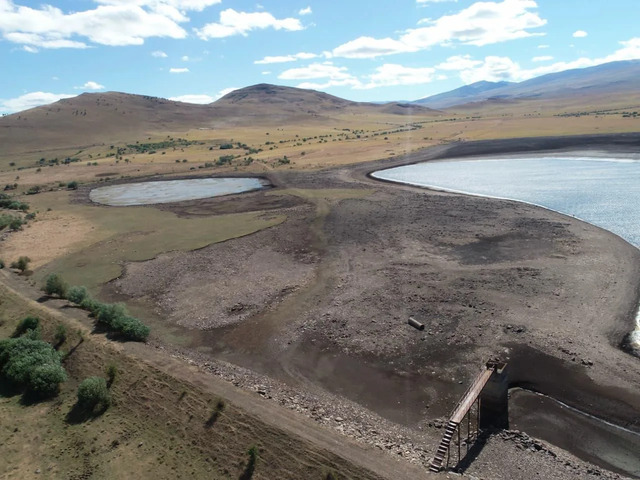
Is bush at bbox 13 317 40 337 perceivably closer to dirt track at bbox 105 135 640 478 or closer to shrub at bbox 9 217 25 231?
dirt track at bbox 105 135 640 478

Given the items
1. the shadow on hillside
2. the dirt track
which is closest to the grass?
the dirt track

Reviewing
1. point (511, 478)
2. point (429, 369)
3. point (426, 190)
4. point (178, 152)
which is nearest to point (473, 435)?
point (511, 478)

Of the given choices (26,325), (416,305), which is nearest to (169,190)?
(26,325)

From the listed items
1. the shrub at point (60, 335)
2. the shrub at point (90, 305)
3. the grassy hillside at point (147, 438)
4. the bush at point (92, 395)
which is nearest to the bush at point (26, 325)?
the shrub at point (60, 335)

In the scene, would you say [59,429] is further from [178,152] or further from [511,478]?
[178,152]

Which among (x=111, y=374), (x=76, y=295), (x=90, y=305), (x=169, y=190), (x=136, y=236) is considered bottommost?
(x=136, y=236)

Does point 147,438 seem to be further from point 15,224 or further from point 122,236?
point 15,224

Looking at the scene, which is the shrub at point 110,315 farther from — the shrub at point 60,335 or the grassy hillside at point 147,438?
the grassy hillside at point 147,438
